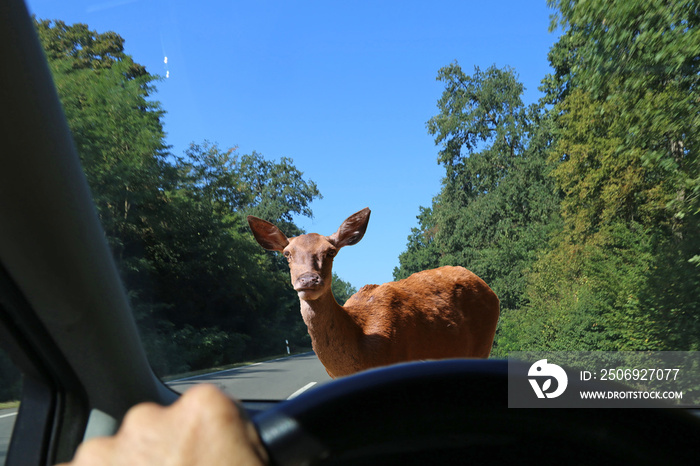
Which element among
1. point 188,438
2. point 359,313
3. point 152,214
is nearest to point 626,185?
point 359,313

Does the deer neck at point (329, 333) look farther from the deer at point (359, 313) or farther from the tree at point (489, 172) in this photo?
the tree at point (489, 172)

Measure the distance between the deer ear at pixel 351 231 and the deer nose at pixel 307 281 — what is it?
1.84 ft

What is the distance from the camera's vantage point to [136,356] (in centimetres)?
217

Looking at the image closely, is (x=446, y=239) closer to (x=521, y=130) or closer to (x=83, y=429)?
(x=521, y=130)

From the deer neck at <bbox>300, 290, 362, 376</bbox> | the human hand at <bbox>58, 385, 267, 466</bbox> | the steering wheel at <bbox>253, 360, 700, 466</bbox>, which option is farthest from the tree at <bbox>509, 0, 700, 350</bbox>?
the human hand at <bbox>58, 385, 267, 466</bbox>

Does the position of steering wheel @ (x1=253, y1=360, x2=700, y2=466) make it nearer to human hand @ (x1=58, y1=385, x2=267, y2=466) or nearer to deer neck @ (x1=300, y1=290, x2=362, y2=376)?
human hand @ (x1=58, y1=385, x2=267, y2=466)

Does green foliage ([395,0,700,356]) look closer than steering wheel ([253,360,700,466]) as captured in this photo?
No

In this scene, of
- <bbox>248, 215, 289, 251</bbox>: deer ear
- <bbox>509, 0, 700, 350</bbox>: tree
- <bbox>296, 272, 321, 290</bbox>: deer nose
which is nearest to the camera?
<bbox>296, 272, 321, 290</bbox>: deer nose

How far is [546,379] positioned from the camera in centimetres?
78

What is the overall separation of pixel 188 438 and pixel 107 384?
164cm

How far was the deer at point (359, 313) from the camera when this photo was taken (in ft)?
16.3

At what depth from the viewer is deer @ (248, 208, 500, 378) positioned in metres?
4.96

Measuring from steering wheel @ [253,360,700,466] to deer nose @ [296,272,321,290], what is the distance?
4.02 meters

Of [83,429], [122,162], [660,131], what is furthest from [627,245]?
[83,429]
